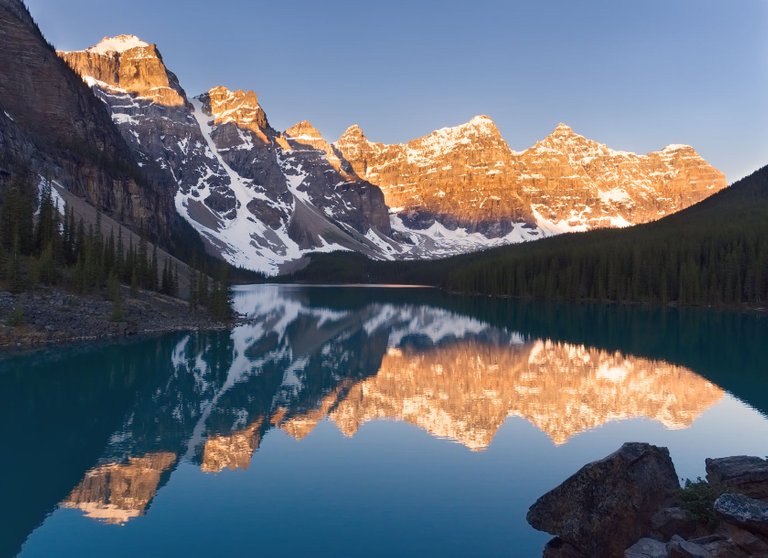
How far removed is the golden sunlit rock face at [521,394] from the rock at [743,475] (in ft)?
37.9

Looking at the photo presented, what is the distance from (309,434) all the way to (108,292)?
49941 mm

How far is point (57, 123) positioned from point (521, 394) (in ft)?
480

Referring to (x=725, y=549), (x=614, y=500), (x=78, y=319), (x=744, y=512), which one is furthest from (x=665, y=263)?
(x=725, y=549)

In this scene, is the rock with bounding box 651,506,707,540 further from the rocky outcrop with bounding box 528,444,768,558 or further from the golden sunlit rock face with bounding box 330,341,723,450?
the golden sunlit rock face with bounding box 330,341,723,450

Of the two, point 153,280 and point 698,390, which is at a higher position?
point 153,280

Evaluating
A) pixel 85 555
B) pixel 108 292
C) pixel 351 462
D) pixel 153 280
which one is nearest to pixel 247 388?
pixel 351 462

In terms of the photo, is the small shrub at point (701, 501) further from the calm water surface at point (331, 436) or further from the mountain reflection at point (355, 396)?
the mountain reflection at point (355, 396)

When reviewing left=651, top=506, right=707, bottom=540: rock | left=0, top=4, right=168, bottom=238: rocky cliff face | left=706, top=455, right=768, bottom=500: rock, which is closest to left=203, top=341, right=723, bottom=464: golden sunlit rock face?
left=706, top=455, right=768, bottom=500: rock

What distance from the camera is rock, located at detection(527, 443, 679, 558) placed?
1334 centimetres

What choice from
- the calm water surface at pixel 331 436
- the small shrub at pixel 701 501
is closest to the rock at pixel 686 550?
the small shrub at pixel 701 501

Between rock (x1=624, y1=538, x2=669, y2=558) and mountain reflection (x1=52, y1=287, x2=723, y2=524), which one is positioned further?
mountain reflection (x1=52, y1=287, x2=723, y2=524)

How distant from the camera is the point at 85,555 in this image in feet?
48.3

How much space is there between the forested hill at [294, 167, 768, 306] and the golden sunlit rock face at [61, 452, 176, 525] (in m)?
111

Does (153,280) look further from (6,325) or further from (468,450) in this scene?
(468,450)
